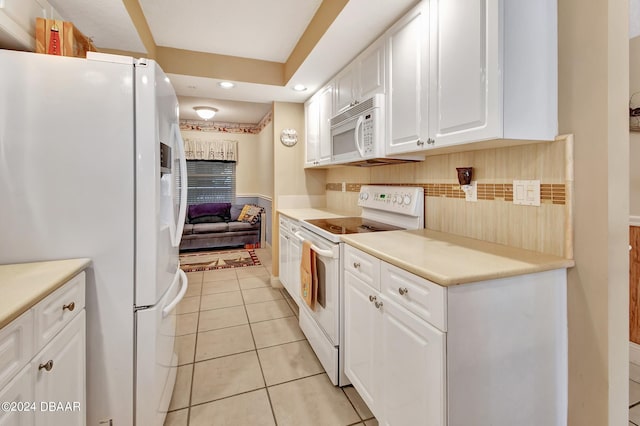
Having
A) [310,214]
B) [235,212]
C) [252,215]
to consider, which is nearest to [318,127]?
[310,214]

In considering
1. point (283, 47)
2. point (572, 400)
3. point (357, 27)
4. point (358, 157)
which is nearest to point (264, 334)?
point (358, 157)

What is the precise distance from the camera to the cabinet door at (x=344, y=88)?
2.33 meters

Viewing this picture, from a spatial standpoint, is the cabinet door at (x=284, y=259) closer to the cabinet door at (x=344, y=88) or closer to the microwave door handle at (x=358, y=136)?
the microwave door handle at (x=358, y=136)

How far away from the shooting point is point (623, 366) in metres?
1.11

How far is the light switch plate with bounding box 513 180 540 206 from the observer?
130cm

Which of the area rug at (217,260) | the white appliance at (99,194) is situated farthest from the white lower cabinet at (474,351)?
the area rug at (217,260)

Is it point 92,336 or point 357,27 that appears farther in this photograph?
point 357,27

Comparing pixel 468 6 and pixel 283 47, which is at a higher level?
pixel 283 47

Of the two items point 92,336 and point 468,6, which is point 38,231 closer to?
point 92,336

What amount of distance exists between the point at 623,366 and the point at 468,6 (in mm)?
1524

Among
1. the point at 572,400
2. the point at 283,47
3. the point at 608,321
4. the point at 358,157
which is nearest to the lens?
the point at 608,321

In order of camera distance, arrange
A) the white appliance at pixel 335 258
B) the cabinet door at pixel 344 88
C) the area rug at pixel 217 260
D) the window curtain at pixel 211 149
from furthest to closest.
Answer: the window curtain at pixel 211 149, the area rug at pixel 217 260, the cabinet door at pixel 344 88, the white appliance at pixel 335 258

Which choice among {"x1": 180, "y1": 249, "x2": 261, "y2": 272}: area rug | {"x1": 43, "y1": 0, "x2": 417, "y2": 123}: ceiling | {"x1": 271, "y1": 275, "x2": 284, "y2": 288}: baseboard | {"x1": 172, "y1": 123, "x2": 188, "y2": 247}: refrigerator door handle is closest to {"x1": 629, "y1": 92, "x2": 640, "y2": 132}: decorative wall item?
{"x1": 43, "y1": 0, "x2": 417, "y2": 123}: ceiling

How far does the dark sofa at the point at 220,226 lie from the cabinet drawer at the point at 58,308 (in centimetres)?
421
